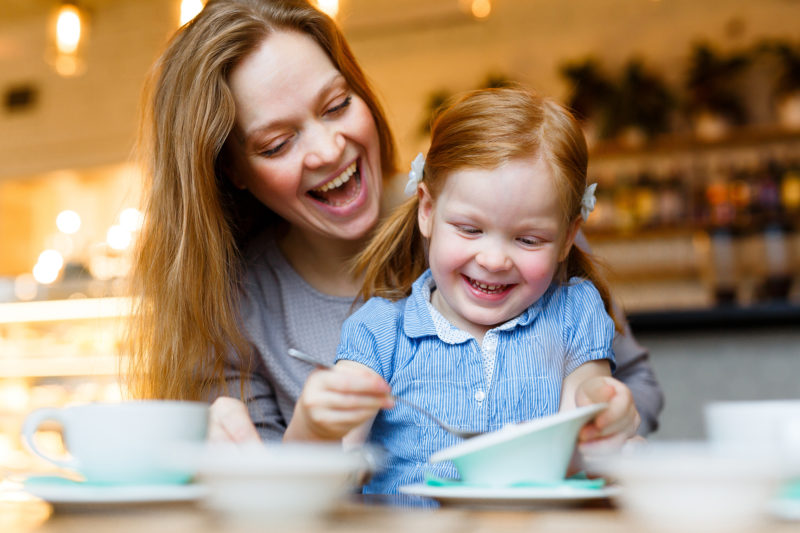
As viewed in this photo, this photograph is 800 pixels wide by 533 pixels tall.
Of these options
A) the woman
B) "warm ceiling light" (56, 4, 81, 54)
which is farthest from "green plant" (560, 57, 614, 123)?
the woman

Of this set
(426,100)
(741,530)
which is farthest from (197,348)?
(426,100)

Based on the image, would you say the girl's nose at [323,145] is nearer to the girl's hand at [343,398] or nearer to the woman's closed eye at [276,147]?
the woman's closed eye at [276,147]

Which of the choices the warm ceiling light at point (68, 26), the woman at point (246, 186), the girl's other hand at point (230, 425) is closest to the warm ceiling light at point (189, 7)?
the warm ceiling light at point (68, 26)

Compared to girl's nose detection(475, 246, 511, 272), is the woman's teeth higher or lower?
higher

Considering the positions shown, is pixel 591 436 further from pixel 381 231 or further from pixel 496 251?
pixel 381 231

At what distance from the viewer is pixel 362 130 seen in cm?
144

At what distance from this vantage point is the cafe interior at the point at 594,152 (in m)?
2.84

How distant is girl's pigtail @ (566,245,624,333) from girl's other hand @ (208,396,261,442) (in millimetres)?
626

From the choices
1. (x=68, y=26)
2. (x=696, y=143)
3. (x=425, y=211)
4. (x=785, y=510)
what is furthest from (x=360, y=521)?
(x=696, y=143)

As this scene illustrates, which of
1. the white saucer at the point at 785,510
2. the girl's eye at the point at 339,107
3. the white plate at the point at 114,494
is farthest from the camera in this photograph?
the girl's eye at the point at 339,107

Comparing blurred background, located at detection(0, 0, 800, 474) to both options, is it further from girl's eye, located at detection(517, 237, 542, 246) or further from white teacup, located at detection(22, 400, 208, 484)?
white teacup, located at detection(22, 400, 208, 484)

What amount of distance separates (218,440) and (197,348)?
0.44 meters

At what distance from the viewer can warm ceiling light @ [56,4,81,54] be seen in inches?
148

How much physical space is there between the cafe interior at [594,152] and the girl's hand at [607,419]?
187cm
